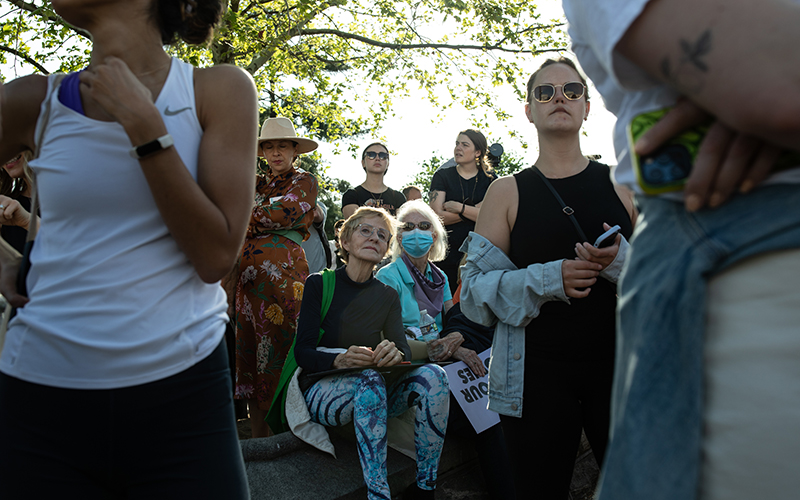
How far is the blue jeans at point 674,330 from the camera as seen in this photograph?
28.4 inches

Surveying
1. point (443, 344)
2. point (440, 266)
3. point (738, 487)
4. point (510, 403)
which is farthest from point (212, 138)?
point (440, 266)

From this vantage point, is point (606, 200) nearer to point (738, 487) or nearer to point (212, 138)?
point (212, 138)

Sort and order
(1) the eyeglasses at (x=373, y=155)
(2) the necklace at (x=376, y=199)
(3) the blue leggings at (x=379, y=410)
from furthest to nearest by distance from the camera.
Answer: (1) the eyeglasses at (x=373, y=155)
(2) the necklace at (x=376, y=199)
(3) the blue leggings at (x=379, y=410)

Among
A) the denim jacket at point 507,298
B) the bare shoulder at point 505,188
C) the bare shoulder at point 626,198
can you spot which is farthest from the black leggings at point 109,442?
the bare shoulder at point 626,198

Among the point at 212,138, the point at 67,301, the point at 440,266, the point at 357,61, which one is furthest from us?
the point at 357,61

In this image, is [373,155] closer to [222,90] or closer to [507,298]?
[507,298]

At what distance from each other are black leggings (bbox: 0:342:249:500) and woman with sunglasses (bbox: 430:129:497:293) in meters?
4.56

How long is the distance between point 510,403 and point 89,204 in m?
1.62

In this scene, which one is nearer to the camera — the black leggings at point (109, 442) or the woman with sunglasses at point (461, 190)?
the black leggings at point (109, 442)

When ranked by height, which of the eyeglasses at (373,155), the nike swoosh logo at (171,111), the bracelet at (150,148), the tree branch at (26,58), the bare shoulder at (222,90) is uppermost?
the tree branch at (26,58)

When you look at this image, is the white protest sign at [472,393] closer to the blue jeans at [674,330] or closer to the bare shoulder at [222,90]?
the bare shoulder at [222,90]

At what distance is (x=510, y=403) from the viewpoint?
88.8 inches

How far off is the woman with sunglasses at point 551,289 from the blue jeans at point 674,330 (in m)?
1.35

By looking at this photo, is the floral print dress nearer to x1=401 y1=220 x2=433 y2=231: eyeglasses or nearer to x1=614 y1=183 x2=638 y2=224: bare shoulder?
x1=401 y1=220 x2=433 y2=231: eyeglasses
